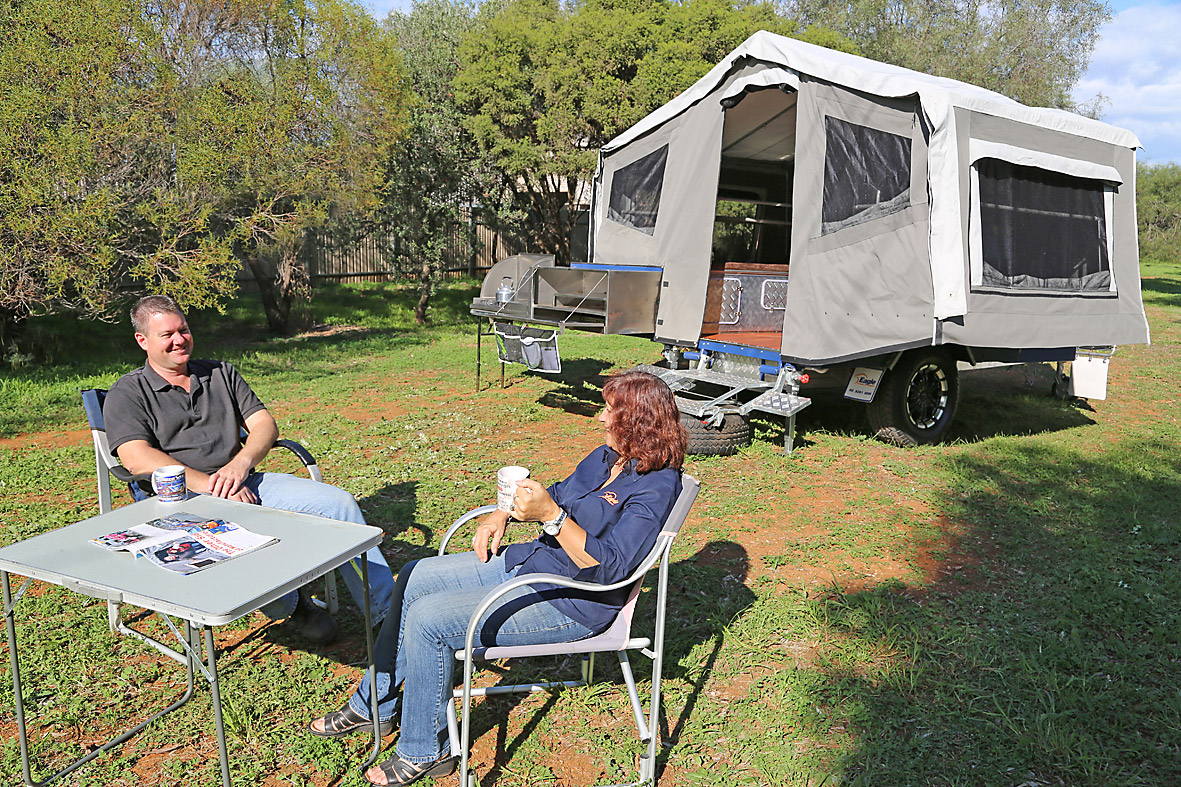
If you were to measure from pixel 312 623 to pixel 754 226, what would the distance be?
777 centimetres

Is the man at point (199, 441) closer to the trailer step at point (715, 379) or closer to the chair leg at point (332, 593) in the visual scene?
the chair leg at point (332, 593)

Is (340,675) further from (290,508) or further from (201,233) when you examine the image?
(201,233)

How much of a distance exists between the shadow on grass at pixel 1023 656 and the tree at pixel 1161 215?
37233 mm

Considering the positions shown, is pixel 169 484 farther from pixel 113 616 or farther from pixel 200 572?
pixel 113 616

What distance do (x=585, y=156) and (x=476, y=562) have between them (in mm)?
10887

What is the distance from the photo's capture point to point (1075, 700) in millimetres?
2996

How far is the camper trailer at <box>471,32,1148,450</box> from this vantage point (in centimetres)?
555

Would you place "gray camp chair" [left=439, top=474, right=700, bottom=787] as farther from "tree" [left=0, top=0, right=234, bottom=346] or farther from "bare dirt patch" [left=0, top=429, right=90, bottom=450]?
"tree" [left=0, top=0, right=234, bottom=346]

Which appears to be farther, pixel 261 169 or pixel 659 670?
pixel 261 169

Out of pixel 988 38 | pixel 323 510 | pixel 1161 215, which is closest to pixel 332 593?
Result: pixel 323 510

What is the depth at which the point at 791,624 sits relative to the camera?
3.58 metres

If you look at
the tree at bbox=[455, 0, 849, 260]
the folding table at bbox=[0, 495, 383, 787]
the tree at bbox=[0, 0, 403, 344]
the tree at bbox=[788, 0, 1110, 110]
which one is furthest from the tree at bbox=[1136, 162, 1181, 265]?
the folding table at bbox=[0, 495, 383, 787]

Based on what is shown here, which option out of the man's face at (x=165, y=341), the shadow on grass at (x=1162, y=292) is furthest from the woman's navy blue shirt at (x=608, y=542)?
the shadow on grass at (x=1162, y=292)

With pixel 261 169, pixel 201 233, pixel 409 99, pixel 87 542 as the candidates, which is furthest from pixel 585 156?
pixel 87 542
